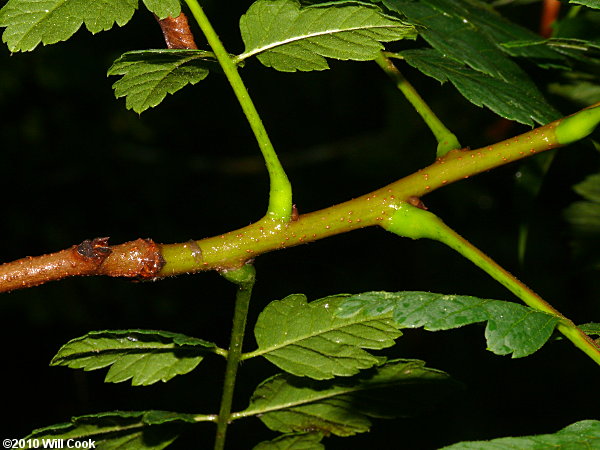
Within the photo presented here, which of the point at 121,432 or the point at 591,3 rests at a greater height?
the point at 591,3

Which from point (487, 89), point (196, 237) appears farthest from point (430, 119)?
point (196, 237)

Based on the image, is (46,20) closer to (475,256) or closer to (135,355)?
(135,355)

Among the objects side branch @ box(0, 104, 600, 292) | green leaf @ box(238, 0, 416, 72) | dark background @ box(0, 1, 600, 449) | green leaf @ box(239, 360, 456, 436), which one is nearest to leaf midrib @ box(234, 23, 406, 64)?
green leaf @ box(238, 0, 416, 72)

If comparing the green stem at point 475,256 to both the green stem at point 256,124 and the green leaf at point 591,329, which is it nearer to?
the green leaf at point 591,329

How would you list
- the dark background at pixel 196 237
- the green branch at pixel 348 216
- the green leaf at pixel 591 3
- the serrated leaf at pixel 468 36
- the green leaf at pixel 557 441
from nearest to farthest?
the green leaf at pixel 557 441
the green leaf at pixel 591 3
the green branch at pixel 348 216
the serrated leaf at pixel 468 36
the dark background at pixel 196 237

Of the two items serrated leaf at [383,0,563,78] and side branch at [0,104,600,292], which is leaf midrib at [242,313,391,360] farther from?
serrated leaf at [383,0,563,78]

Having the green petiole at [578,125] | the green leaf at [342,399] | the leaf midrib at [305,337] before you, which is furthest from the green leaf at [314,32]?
the green leaf at [342,399]

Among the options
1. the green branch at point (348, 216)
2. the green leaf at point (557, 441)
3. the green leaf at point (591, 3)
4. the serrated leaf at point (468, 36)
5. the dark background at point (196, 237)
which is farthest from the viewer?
the dark background at point (196, 237)

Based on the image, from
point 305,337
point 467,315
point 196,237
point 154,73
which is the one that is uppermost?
point 154,73
